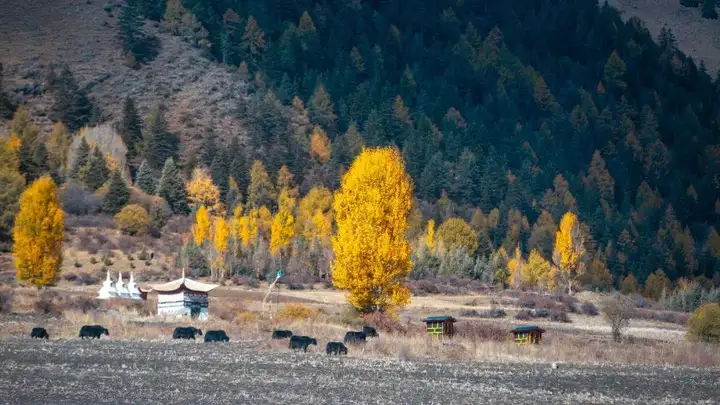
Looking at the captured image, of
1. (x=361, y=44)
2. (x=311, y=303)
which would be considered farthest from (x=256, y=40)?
(x=311, y=303)

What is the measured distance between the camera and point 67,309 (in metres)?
43.5

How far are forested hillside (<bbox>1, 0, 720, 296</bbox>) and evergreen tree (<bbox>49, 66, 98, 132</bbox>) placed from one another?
190 centimetres

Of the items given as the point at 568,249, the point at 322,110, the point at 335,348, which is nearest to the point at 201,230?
the point at 568,249

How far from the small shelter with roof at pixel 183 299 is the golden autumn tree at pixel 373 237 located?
7.73 m

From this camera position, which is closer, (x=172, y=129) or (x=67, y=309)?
(x=67, y=309)

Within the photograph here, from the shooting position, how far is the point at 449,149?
159 meters

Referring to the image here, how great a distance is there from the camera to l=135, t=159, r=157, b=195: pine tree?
10607cm

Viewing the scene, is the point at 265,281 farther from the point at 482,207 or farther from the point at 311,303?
the point at 482,207

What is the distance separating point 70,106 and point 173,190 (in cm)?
2510

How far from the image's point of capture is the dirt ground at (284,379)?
20.7 m

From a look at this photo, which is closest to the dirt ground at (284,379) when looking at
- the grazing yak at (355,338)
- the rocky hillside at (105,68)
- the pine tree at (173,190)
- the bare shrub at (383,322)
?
the grazing yak at (355,338)

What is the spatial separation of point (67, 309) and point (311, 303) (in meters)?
19.3

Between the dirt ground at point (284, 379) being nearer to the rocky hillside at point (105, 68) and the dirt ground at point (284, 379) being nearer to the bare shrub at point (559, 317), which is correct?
the bare shrub at point (559, 317)

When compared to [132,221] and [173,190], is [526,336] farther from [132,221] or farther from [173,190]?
[173,190]
